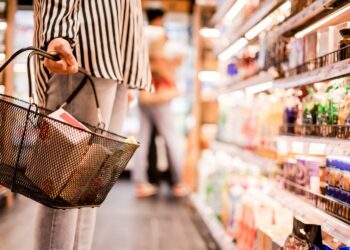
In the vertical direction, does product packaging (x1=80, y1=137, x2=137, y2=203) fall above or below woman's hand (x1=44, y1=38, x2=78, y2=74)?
below

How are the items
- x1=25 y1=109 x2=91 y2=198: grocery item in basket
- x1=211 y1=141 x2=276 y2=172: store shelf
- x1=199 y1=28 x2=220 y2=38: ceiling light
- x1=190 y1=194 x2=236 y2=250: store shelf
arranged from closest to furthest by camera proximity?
1. x1=25 y1=109 x2=91 y2=198: grocery item in basket
2. x1=211 y1=141 x2=276 y2=172: store shelf
3. x1=190 y1=194 x2=236 y2=250: store shelf
4. x1=199 y1=28 x2=220 y2=38: ceiling light

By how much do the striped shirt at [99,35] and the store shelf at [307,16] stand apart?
571 mm

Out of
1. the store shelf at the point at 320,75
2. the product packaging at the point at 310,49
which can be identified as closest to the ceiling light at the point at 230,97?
the store shelf at the point at 320,75

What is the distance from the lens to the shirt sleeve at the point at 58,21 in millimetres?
1538

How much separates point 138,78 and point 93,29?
0.83 ft

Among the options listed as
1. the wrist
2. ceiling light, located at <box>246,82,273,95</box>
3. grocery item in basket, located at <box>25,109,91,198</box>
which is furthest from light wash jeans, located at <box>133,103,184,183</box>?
grocery item in basket, located at <box>25,109,91,198</box>

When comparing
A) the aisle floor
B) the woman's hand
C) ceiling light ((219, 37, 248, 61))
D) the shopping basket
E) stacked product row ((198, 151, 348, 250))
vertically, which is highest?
ceiling light ((219, 37, 248, 61))

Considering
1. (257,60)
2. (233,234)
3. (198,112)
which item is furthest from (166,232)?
(198,112)

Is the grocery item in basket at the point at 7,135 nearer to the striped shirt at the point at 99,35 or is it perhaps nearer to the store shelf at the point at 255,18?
the striped shirt at the point at 99,35

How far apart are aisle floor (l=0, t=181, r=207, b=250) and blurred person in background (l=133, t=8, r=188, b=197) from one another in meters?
0.38

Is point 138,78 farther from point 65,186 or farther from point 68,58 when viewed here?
point 65,186

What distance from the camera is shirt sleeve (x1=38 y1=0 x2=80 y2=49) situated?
1538 mm

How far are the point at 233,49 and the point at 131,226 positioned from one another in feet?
4.58

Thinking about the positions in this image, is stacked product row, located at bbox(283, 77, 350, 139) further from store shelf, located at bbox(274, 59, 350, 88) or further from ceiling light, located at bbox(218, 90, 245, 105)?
ceiling light, located at bbox(218, 90, 245, 105)
